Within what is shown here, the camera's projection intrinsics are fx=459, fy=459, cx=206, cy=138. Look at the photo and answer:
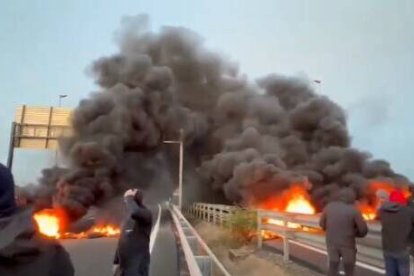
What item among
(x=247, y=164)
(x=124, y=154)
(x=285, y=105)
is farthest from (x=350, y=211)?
(x=285, y=105)

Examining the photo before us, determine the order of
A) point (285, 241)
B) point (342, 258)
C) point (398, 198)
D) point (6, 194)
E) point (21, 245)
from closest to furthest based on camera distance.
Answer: point (21, 245)
point (6, 194)
point (398, 198)
point (342, 258)
point (285, 241)

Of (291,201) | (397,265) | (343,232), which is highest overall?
(291,201)

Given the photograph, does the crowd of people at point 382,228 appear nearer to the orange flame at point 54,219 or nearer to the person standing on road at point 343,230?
the person standing on road at point 343,230

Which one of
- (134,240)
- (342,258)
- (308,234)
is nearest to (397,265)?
(342,258)

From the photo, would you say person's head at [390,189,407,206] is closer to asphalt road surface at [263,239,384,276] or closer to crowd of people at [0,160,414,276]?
crowd of people at [0,160,414,276]

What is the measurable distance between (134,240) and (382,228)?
139 inches

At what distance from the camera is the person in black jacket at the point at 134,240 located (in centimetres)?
627

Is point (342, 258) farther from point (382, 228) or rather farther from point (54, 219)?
point (54, 219)

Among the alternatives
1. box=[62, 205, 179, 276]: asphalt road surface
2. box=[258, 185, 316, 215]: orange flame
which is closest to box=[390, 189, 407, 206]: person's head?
box=[62, 205, 179, 276]: asphalt road surface

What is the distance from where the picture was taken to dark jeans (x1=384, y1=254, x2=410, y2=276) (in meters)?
6.34

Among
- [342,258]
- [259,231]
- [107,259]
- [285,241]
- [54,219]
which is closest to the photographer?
[342,258]

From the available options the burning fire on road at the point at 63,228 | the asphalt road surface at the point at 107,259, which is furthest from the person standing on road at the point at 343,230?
the burning fire on road at the point at 63,228

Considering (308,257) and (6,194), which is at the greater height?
(6,194)

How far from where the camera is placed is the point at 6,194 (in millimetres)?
2014
